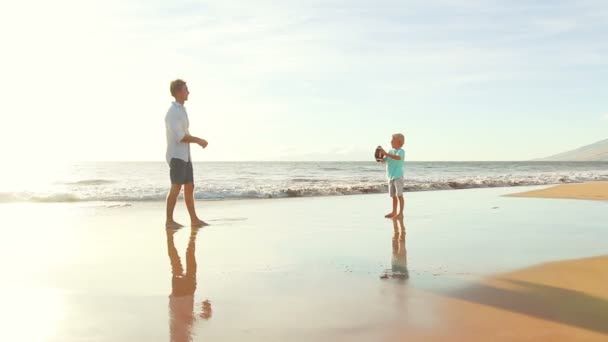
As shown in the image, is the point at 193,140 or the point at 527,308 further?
the point at 193,140

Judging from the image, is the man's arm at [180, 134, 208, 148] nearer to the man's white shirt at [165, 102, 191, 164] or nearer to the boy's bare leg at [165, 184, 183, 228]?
the man's white shirt at [165, 102, 191, 164]

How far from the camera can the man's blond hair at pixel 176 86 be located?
7.95 meters

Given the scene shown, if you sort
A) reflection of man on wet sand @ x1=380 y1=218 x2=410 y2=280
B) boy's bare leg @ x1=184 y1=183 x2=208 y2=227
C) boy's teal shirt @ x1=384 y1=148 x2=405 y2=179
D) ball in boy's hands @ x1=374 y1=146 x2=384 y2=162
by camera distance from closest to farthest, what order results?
reflection of man on wet sand @ x1=380 y1=218 x2=410 y2=280 → boy's bare leg @ x1=184 y1=183 x2=208 y2=227 → ball in boy's hands @ x1=374 y1=146 x2=384 y2=162 → boy's teal shirt @ x1=384 y1=148 x2=405 y2=179

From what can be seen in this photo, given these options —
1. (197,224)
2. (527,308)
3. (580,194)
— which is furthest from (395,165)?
(580,194)

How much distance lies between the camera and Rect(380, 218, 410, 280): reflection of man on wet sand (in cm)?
440

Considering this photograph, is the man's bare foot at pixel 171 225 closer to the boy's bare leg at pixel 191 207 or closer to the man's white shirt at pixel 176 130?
the boy's bare leg at pixel 191 207

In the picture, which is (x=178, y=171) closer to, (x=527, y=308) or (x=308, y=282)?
(x=308, y=282)

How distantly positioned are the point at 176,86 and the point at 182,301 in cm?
502

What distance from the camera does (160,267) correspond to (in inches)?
189

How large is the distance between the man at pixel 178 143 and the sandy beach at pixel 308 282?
539 mm

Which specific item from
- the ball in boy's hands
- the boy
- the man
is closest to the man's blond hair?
the man

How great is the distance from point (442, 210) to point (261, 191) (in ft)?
22.5

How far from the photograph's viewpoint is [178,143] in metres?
7.92

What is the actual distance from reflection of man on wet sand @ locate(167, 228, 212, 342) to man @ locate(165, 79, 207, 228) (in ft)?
7.93
